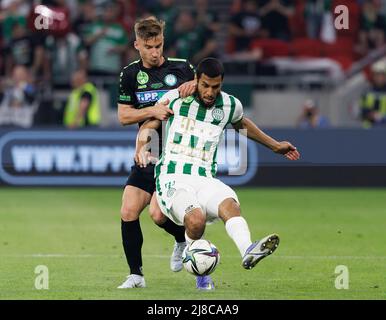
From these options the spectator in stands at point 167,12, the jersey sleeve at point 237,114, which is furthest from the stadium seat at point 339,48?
the jersey sleeve at point 237,114

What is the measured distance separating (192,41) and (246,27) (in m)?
1.56

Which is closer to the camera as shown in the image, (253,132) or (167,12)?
(253,132)

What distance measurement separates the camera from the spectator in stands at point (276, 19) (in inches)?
948

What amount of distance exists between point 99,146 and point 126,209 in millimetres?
9777

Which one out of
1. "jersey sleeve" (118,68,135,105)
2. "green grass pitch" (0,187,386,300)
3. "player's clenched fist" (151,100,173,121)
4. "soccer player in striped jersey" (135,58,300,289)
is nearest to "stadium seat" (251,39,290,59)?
"green grass pitch" (0,187,386,300)

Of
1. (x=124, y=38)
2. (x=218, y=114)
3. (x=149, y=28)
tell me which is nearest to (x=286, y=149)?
(x=218, y=114)

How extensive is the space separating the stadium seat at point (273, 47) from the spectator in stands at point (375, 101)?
7.67 ft

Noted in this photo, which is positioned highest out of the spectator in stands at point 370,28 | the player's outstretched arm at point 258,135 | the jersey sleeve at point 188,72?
the spectator in stands at point 370,28

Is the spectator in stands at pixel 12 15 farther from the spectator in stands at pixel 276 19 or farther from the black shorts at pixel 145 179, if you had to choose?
the black shorts at pixel 145 179

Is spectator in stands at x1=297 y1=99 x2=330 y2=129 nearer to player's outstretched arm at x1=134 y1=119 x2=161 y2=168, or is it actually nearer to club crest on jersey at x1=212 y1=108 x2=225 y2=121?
player's outstretched arm at x1=134 y1=119 x2=161 y2=168

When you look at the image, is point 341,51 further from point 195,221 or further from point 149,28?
point 195,221

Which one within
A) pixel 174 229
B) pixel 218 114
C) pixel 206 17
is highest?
pixel 206 17

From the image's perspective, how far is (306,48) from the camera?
24219 mm

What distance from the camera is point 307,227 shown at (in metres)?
15.0
